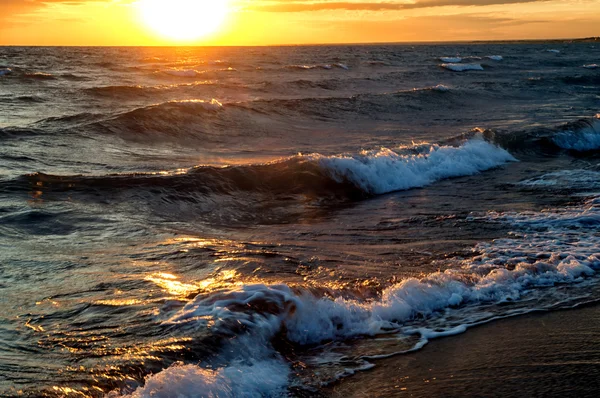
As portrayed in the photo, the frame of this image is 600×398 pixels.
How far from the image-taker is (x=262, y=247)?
757 centimetres

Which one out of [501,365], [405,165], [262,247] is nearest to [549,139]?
[405,165]

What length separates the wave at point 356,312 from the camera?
176 inches

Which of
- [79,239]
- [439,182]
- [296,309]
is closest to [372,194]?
[439,182]

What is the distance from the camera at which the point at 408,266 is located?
6.84 m

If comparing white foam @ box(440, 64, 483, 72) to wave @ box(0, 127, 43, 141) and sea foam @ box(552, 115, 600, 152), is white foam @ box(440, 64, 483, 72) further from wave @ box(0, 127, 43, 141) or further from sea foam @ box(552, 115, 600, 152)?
wave @ box(0, 127, 43, 141)

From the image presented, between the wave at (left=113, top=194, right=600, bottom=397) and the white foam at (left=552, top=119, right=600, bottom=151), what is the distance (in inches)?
392

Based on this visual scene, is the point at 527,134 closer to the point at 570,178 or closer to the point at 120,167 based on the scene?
the point at 570,178

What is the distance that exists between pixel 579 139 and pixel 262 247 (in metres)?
12.4

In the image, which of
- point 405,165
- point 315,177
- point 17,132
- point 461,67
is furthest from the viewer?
point 461,67

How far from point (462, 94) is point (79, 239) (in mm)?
23221

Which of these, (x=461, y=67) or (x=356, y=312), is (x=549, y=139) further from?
(x=461, y=67)

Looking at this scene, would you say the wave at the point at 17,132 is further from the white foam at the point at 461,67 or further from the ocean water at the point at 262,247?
the white foam at the point at 461,67

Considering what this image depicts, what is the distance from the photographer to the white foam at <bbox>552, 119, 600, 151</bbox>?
16.5 metres

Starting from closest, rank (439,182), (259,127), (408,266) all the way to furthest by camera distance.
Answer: (408,266) < (439,182) < (259,127)
